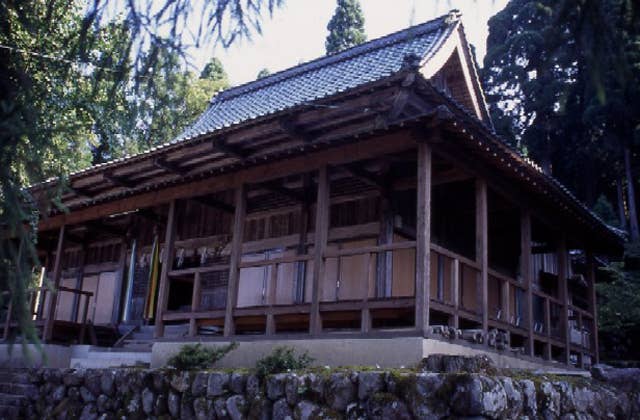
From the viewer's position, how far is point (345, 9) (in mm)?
36844

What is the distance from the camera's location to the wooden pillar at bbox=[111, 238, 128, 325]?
49.0 feet

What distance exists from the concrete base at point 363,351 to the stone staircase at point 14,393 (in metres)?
3.32


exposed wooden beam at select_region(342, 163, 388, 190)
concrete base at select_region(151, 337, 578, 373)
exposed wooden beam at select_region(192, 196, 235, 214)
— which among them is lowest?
concrete base at select_region(151, 337, 578, 373)

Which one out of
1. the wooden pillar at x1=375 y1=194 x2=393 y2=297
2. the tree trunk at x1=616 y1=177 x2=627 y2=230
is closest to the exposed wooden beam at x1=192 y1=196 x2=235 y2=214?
the wooden pillar at x1=375 y1=194 x2=393 y2=297

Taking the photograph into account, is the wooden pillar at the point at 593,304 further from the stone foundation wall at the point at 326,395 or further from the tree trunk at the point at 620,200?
the tree trunk at the point at 620,200

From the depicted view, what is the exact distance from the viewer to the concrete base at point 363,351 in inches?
301

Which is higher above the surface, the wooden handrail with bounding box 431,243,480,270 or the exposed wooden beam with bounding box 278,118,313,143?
the exposed wooden beam with bounding box 278,118,313,143

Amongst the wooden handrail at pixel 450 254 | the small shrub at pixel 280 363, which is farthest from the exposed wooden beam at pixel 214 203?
the wooden handrail at pixel 450 254

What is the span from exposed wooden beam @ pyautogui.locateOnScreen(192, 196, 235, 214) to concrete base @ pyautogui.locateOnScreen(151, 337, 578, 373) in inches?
114

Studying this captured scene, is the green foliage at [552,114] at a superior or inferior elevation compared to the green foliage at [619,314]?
superior

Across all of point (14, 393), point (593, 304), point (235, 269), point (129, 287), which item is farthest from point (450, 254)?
point (129, 287)

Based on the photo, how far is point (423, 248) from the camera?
7.95m

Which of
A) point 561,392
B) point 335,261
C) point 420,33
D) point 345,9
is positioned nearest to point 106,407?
point 335,261

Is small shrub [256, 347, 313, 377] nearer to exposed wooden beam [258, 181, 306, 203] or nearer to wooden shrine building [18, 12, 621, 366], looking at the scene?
wooden shrine building [18, 12, 621, 366]
